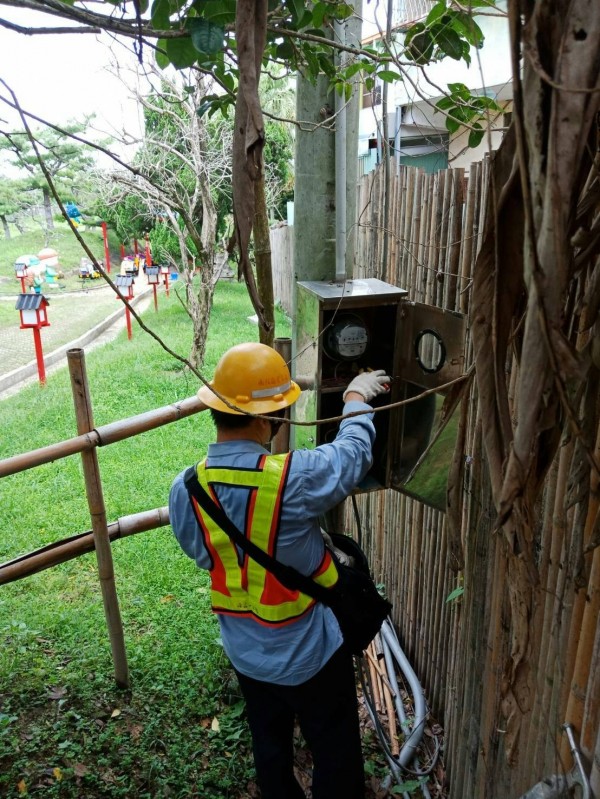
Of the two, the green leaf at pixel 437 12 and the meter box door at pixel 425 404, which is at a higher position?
the green leaf at pixel 437 12

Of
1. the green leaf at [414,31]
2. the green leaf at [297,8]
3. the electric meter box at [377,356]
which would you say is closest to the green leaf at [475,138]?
the green leaf at [414,31]

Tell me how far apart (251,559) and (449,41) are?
6.39 feet

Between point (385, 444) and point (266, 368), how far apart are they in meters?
0.90

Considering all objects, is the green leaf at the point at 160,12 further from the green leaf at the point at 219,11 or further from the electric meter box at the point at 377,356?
the electric meter box at the point at 377,356

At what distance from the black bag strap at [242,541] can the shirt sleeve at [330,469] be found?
0.66 ft

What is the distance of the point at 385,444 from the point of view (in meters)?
2.86

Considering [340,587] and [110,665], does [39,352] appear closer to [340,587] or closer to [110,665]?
[110,665]

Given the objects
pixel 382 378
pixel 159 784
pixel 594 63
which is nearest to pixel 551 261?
pixel 594 63

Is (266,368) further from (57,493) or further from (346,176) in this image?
(57,493)

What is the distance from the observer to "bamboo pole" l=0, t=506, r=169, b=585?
10.0 ft

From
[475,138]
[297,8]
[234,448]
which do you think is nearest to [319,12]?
[297,8]

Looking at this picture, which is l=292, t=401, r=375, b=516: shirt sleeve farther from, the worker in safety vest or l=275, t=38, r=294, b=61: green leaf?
l=275, t=38, r=294, b=61: green leaf

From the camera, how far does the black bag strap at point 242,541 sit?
2.02 meters

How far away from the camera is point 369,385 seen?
2445 millimetres
